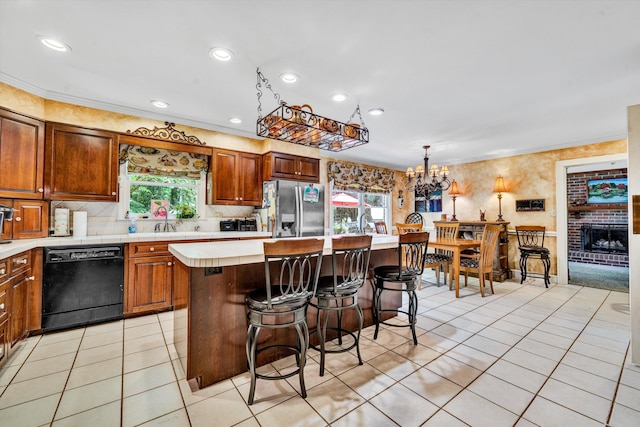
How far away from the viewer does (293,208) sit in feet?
14.0

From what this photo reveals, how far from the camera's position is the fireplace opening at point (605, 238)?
241 inches

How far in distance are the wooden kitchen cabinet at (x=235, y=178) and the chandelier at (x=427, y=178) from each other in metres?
2.69

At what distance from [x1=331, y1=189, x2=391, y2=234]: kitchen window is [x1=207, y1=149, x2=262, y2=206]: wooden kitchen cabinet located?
174 centimetres

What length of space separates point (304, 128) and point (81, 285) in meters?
2.78

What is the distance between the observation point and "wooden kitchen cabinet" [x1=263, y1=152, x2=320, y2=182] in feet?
14.1

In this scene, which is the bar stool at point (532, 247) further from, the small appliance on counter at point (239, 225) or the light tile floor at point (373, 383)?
the small appliance on counter at point (239, 225)

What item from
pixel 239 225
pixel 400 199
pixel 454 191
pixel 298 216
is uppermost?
pixel 454 191

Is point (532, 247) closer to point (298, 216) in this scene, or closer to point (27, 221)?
point (298, 216)

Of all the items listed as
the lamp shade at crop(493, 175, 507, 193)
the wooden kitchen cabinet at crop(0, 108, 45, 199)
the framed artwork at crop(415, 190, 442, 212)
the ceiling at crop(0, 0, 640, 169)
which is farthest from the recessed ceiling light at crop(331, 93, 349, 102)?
the framed artwork at crop(415, 190, 442, 212)

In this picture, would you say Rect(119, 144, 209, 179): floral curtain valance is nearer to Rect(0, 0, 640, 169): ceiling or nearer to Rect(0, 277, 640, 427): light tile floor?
Rect(0, 0, 640, 169): ceiling

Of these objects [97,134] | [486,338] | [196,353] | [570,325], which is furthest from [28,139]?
[570,325]

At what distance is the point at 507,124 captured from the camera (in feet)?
12.5

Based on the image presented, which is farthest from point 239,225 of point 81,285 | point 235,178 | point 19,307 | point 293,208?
point 19,307

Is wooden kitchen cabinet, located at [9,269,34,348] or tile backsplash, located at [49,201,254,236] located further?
tile backsplash, located at [49,201,254,236]
